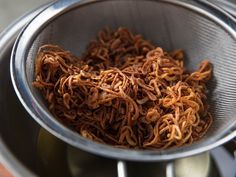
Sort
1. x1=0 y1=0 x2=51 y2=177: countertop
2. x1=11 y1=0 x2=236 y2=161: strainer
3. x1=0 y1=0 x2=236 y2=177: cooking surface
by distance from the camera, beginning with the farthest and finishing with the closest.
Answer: x1=0 y1=0 x2=51 y2=177: countertop → x1=0 y1=0 x2=236 y2=177: cooking surface → x1=11 y1=0 x2=236 y2=161: strainer

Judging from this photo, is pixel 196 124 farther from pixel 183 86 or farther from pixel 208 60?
pixel 208 60

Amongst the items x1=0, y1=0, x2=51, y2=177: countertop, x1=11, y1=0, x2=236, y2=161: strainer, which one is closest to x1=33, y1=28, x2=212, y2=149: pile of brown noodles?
x1=11, y1=0, x2=236, y2=161: strainer

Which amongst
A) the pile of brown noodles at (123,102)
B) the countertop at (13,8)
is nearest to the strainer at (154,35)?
the pile of brown noodles at (123,102)

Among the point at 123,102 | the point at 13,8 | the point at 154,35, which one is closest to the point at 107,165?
the point at 123,102

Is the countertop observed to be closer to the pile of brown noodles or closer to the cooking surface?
the pile of brown noodles

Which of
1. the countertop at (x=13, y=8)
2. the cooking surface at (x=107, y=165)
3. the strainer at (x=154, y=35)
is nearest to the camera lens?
the strainer at (x=154, y=35)

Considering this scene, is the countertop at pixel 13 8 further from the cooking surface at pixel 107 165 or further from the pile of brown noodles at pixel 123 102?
the cooking surface at pixel 107 165

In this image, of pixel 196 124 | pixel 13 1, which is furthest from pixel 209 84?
Answer: pixel 13 1
